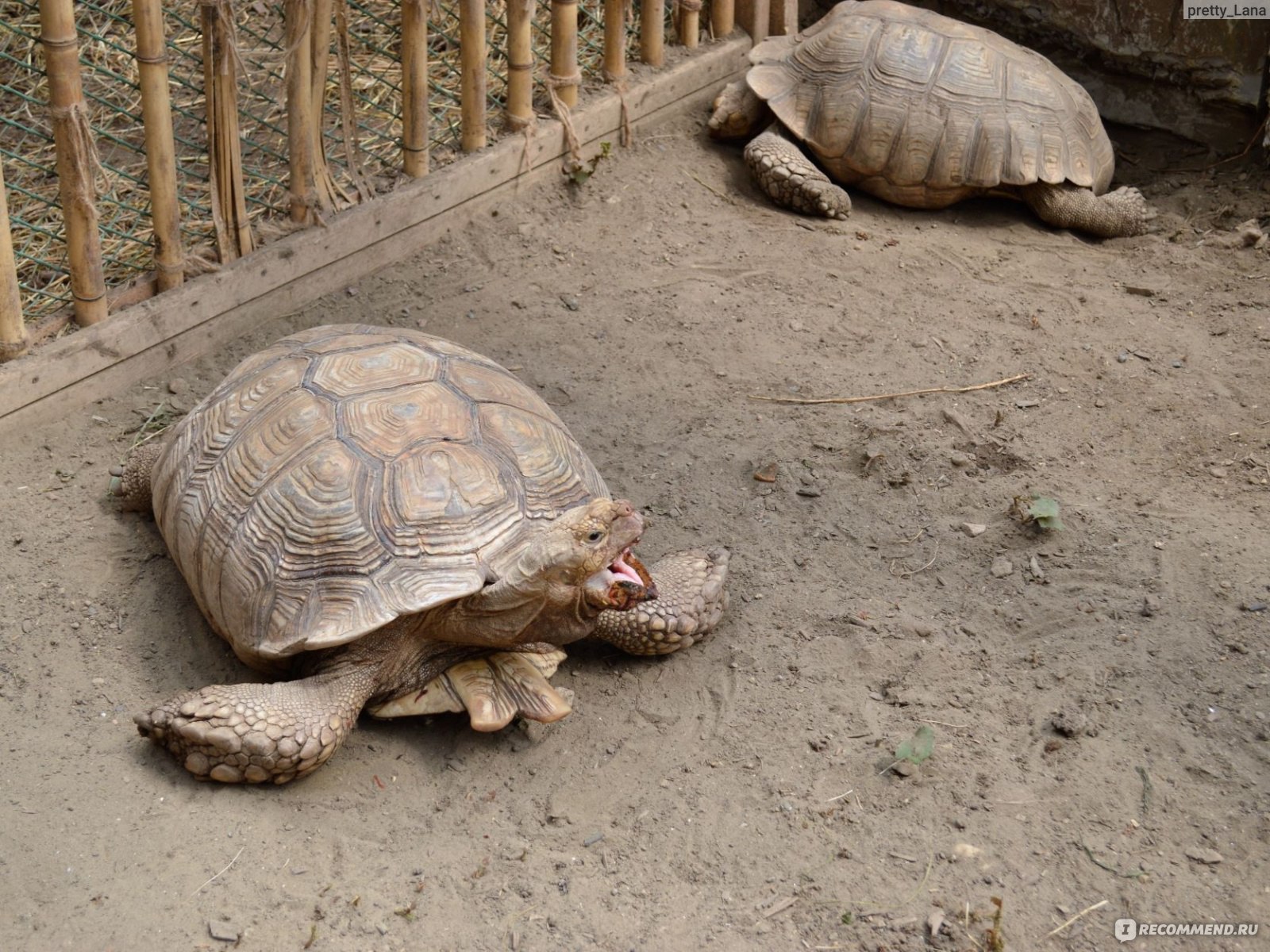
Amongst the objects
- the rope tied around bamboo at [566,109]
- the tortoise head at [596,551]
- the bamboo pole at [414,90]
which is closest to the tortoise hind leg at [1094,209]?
the rope tied around bamboo at [566,109]

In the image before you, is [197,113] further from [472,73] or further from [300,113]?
[472,73]

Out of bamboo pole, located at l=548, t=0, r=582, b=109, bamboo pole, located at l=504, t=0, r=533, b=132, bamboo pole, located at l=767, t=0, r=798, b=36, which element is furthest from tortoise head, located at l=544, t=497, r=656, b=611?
bamboo pole, located at l=767, t=0, r=798, b=36

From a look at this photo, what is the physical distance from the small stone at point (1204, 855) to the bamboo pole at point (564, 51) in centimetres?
407

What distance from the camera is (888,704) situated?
A: 3209 millimetres

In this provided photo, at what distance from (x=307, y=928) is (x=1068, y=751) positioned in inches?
70.1

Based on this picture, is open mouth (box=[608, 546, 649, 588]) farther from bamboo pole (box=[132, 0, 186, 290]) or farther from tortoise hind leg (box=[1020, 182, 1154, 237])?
Result: tortoise hind leg (box=[1020, 182, 1154, 237])

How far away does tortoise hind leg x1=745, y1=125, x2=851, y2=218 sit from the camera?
5.66 metres

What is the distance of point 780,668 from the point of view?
3.36 meters

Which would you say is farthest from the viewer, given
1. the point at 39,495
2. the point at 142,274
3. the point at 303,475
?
the point at 142,274

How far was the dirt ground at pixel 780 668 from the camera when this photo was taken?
267 cm

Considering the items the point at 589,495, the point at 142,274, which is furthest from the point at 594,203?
the point at 589,495

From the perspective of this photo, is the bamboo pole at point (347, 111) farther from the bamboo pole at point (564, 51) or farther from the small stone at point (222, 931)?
the small stone at point (222, 931)

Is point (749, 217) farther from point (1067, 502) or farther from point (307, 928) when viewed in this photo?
point (307, 928)

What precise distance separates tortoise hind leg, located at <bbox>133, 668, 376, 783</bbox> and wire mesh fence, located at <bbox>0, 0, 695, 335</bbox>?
176 centimetres
